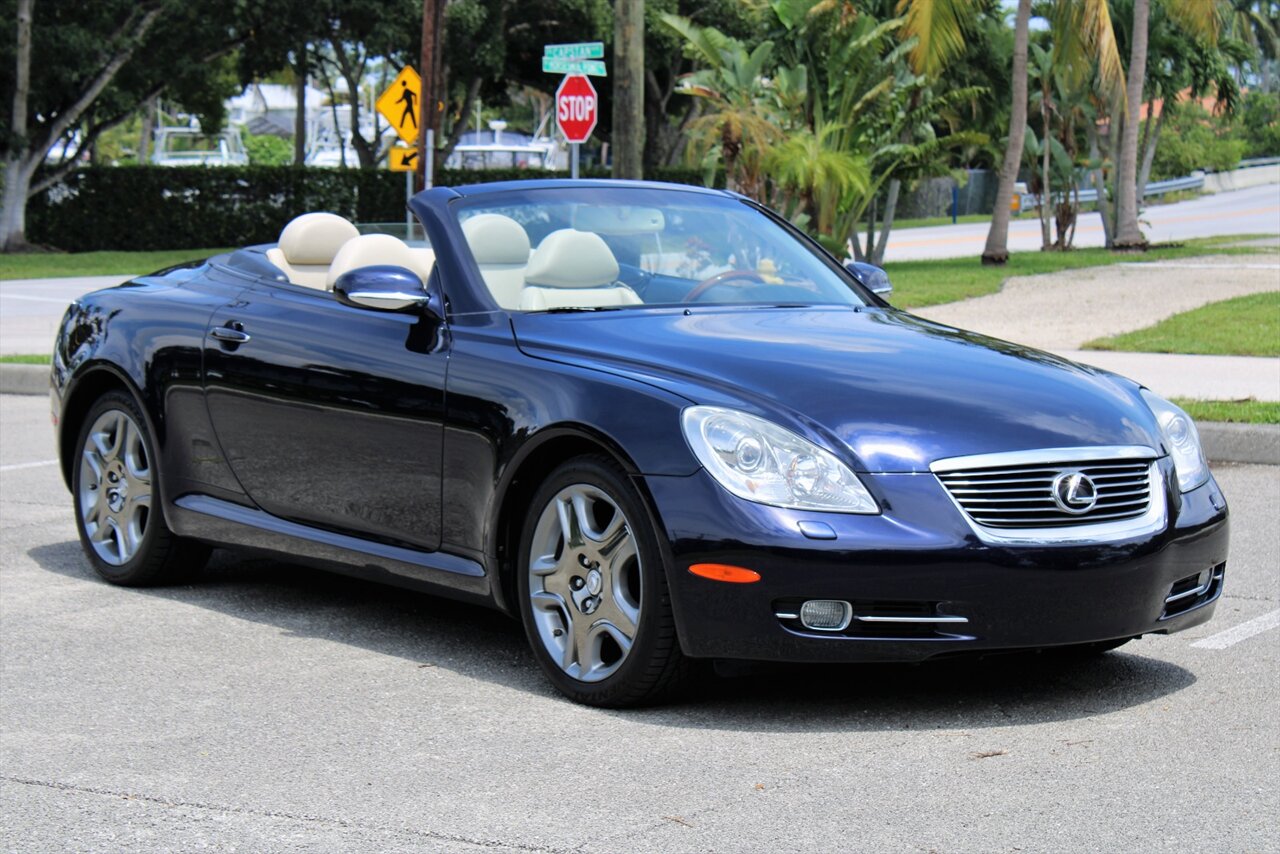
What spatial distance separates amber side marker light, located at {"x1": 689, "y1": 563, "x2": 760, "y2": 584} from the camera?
15.5 ft

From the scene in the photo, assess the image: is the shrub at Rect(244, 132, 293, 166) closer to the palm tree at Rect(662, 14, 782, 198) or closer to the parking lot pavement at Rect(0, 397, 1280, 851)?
the palm tree at Rect(662, 14, 782, 198)

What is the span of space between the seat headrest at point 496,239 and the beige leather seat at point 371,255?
0.57m

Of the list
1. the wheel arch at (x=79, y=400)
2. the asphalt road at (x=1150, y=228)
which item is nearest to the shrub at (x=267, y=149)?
the asphalt road at (x=1150, y=228)

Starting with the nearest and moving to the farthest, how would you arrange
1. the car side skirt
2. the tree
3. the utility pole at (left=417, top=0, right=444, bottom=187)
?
the car side skirt → the utility pole at (left=417, top=0, right=444, bottom=187) → the tree

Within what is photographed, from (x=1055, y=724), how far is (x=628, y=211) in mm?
2356

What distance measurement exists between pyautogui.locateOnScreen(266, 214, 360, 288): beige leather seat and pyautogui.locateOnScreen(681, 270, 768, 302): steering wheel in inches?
62.7

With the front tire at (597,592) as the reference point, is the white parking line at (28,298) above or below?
below

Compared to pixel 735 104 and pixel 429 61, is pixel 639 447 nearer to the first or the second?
pixel 429 61

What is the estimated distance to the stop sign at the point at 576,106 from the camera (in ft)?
64.1

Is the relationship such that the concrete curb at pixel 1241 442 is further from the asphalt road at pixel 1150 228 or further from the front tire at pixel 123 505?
the asphalt road at pixel 1150 228

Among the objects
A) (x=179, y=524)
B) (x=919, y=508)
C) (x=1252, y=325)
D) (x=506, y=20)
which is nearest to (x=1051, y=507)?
(x=919, y=508)

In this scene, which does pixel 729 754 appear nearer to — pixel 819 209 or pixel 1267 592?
pixel 1267 592

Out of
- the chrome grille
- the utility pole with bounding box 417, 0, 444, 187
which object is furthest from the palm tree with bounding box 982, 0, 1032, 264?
the chrome grille

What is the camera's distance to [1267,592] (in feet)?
22.4
